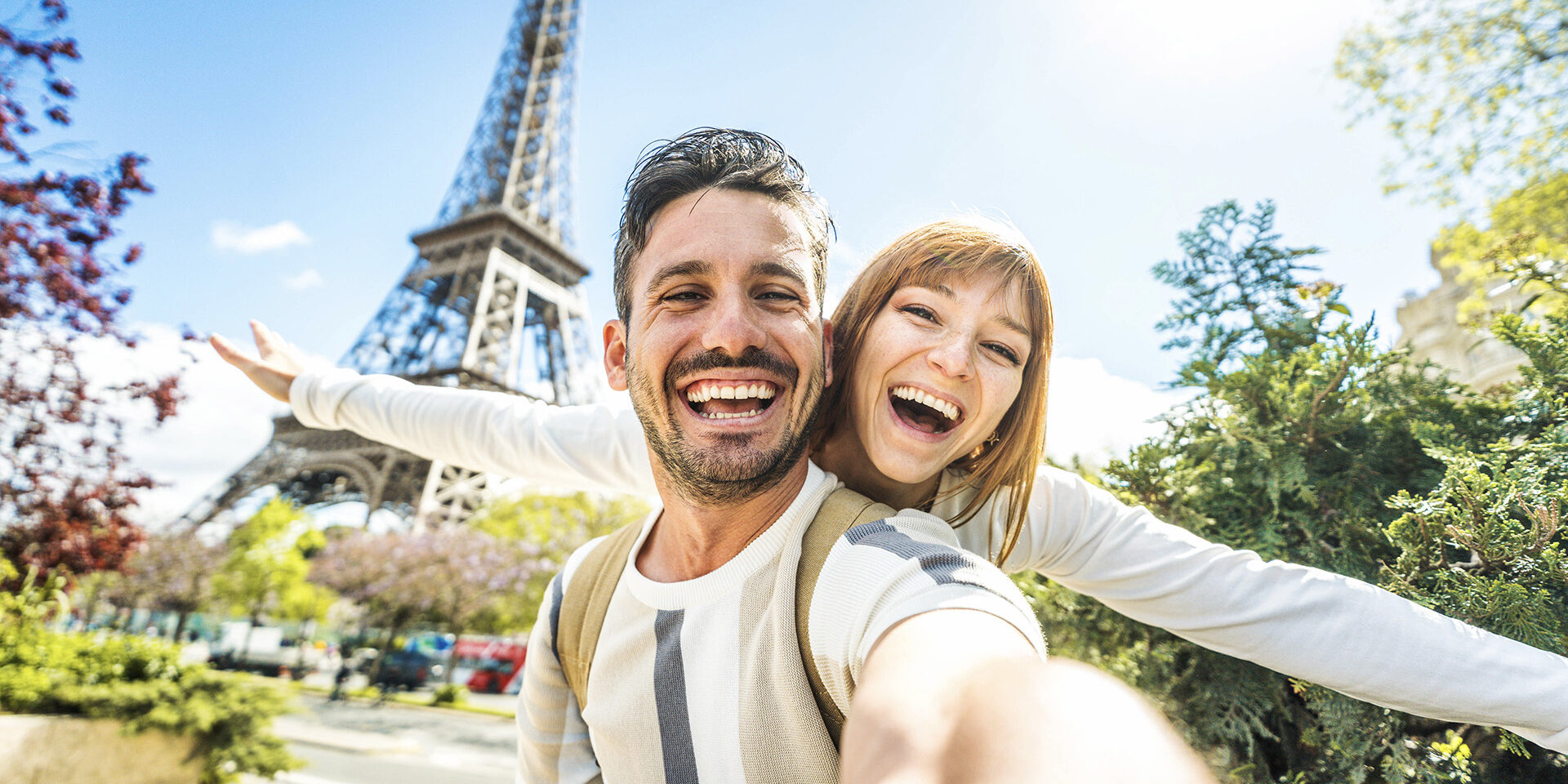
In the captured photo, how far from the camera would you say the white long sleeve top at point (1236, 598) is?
1.34 m

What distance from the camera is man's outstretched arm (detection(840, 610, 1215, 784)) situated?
0.58 metres

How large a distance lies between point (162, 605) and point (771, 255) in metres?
35.8

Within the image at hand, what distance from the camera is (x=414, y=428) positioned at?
238cm

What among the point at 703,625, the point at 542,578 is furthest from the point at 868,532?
the point at 542,578

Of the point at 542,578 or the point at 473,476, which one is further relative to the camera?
the point at 473,476

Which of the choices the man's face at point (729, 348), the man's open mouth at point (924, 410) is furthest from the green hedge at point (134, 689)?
the man's open mouth at point (924, 410)

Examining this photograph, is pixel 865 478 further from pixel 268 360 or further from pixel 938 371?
pixel 268 360

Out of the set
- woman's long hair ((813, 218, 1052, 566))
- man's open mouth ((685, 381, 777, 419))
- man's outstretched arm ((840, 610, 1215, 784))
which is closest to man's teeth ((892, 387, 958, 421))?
woman's long hair ((813, 218, 1052, 566))

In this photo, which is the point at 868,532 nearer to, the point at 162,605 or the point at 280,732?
the point at 280,732

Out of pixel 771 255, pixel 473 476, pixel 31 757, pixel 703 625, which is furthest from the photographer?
pixel 473 476

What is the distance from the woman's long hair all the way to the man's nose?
367 mm

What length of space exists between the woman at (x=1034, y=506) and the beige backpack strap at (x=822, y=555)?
293 millimetres

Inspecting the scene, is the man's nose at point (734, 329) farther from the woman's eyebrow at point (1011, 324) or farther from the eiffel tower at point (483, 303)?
the eiffel tower at point (483, 303)

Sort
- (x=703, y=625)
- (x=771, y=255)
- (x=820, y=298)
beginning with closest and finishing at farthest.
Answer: (x=703, y=625) → (x=771, y=255) → (x=820, y=298)
